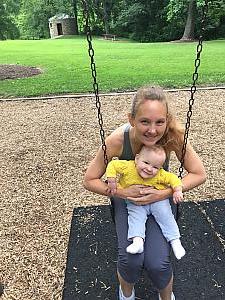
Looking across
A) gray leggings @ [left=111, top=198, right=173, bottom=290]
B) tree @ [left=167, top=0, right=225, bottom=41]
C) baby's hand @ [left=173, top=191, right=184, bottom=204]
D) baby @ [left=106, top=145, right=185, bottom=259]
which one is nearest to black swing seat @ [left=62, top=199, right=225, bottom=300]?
gray leggings @ [left=111, top=198, right=173, bottom=290]

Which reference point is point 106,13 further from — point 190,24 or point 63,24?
point 190,24

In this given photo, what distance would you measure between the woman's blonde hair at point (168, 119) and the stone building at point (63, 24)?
38376 mm

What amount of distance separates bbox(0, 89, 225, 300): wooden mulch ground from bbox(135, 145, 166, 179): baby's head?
0.91 m

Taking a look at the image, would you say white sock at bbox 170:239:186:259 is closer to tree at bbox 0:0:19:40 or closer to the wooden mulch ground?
the wooden mulch ground

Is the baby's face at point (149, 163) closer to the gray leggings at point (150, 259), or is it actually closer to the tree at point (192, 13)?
the gray leggings at point (150, 259)

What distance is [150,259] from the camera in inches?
65.7

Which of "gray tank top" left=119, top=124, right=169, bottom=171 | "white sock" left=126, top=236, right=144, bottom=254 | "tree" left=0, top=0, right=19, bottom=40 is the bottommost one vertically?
"tree" left=0, top=0, right=19, bottom=40

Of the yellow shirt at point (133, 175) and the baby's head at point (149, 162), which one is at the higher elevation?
the baby's head at point (149, 162)

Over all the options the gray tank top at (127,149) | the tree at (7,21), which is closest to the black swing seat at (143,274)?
the gray tank top at (127,149)

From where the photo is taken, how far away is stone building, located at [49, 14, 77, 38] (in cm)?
3806

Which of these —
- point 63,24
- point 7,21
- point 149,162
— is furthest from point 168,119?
point 7,21

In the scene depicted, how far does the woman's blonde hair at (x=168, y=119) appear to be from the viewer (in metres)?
1.76

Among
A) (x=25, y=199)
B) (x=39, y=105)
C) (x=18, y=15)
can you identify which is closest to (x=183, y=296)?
(x=25, y=199)

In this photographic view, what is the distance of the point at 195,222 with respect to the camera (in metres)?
2.68
